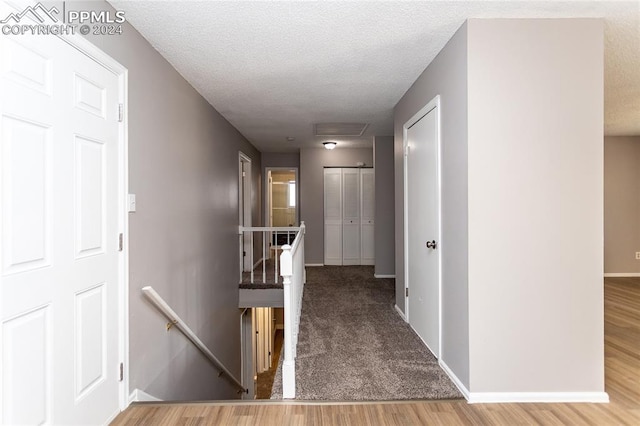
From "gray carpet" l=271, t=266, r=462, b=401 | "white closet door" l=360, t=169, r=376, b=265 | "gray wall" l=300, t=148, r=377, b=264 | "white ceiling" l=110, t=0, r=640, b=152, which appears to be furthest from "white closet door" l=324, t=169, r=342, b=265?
"white ceiling" l=110, t=0, r=640, b=152

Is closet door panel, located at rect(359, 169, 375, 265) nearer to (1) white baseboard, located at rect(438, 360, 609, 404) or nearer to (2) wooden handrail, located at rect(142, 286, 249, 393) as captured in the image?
(2) wooden handrail, located at rect(142, 286, 249, 393)

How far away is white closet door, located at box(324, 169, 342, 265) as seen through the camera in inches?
282

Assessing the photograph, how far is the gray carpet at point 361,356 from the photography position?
2363mm

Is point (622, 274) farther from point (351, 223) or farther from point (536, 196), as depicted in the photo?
point (536, 196)

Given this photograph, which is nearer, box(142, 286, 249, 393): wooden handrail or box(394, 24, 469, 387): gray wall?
box(394, 24, 469, 387): gray wall

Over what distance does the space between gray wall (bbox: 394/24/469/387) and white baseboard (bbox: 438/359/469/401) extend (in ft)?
0.11

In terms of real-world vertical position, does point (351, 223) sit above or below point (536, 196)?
below

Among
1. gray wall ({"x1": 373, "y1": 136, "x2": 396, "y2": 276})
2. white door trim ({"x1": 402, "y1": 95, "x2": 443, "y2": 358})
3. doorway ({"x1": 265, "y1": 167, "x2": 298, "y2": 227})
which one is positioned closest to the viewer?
white door trim ({"x1": 402, "y1": 95, "x2": 443, "y2": 358})

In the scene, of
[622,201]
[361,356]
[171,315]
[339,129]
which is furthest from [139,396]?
[622,201]

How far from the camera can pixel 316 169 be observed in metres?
7.14

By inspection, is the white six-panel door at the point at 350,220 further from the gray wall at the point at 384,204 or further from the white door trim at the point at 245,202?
the white door trim at the point at 245,202

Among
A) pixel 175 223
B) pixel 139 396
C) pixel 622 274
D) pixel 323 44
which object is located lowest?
pixel 139 396

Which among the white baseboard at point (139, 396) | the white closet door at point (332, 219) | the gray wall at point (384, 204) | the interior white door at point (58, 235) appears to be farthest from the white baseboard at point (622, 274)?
the interior white door at point (58, 235)

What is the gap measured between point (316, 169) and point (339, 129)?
1.89 m
